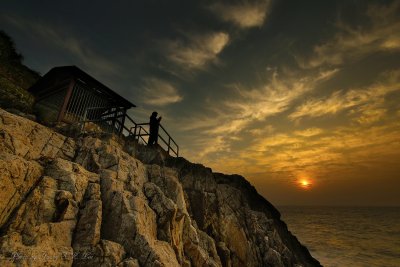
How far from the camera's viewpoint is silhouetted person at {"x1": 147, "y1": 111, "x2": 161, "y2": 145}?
1762 centimetres

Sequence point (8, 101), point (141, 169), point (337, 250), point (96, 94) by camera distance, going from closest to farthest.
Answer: point (141, 169) < point (8, 101) < point (96, 94) < point (337, 250)

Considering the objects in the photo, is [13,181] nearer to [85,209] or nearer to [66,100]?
[85,209]

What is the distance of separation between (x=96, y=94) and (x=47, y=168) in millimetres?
11715

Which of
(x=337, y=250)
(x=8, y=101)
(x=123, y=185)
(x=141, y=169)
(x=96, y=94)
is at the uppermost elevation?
(x=96, y=94)

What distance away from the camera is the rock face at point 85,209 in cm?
604

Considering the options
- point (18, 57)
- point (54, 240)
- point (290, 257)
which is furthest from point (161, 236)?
point (18, 57)

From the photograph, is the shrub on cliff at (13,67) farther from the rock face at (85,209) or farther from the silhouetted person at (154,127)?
the rock face at (85,209)

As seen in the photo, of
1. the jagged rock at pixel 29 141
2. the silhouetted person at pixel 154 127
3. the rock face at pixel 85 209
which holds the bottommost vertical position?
the rock face at pixel 85 209

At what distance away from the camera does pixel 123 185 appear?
30.8 ft

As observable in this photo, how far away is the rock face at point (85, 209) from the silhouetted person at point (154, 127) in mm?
4334

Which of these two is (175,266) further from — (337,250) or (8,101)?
(337,250)

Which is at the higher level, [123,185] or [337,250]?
[123,185]

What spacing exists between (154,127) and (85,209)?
10.9 meters

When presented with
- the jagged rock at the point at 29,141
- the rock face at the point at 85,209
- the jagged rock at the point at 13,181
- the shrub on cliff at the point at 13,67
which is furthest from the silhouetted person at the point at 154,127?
the shrub on cliff at the point at 13,67
